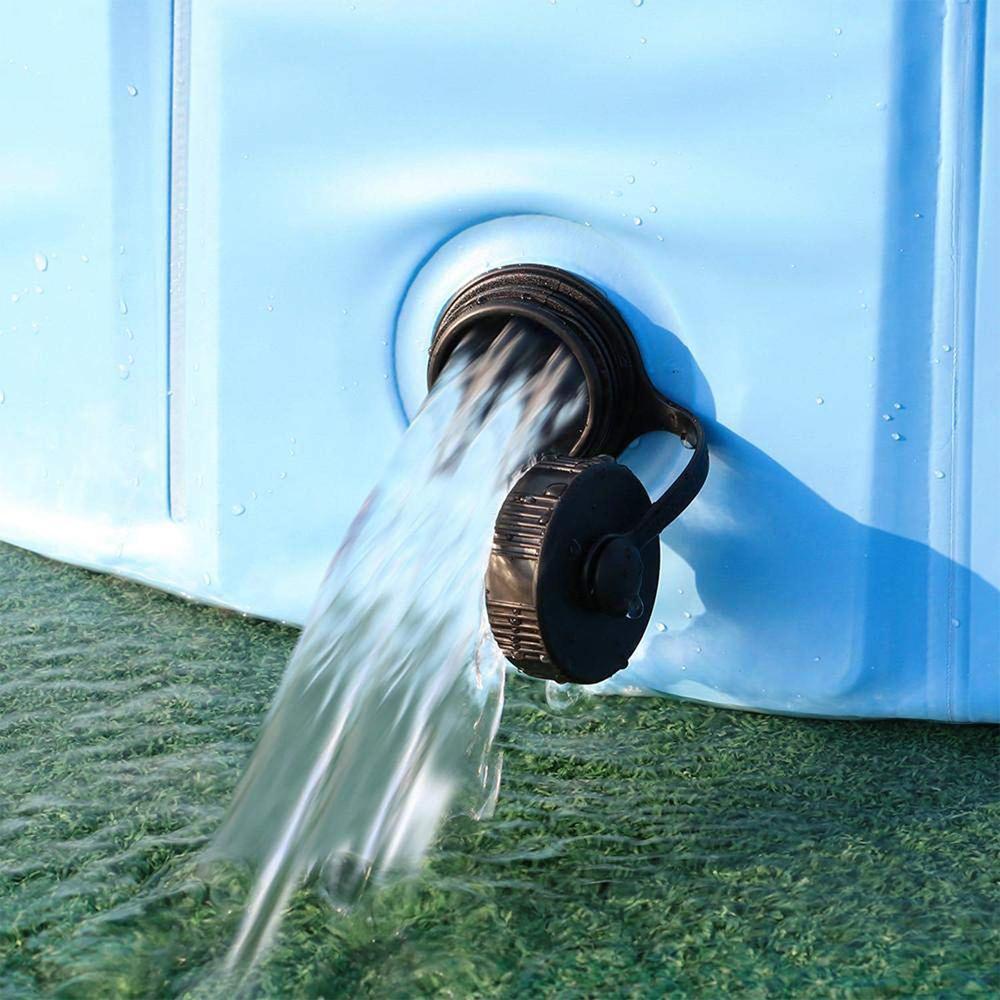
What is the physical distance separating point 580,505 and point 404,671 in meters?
0.23

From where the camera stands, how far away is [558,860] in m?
1.33

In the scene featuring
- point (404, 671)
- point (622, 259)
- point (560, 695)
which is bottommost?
point (560, 695)

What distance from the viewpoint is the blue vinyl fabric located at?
1474 millimetres

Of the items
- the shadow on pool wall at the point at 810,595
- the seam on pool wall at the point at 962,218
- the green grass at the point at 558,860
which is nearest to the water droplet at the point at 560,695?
the green grass at the point at 558,860

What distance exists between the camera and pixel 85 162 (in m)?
1.93

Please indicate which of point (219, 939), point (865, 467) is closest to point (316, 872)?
point (219, 939)

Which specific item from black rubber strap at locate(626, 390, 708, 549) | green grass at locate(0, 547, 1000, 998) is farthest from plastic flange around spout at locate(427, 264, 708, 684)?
green grass at locate(0, 547, 1000, 998)

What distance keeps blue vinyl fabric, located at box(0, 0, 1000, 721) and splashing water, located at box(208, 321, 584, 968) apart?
155 millimetres

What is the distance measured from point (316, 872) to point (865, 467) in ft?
2.23

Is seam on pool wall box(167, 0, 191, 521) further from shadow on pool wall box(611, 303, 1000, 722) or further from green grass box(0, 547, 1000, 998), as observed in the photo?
shadow on pool wall box(611, 303, 1000, 722)

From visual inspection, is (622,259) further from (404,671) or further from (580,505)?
(404,671)

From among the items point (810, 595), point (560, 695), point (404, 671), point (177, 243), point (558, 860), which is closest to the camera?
point (558, 860)

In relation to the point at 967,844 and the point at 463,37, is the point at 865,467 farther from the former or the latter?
the point at 463,37

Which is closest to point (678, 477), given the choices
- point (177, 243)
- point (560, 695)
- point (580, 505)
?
point (580, 505)
